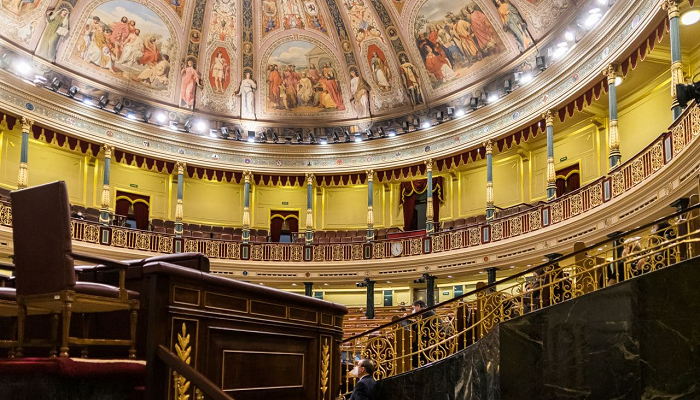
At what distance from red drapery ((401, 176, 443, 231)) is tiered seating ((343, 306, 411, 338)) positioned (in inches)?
152

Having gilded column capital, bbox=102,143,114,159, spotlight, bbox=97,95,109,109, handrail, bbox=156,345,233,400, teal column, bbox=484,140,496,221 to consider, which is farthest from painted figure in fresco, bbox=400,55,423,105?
handrail, bbox=156,345,233,400

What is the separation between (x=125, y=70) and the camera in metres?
22.5

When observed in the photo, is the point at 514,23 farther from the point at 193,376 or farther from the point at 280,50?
the point at 193,376

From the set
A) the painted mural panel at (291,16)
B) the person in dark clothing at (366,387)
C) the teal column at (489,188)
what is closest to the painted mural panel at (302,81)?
the painted mural panel at (291,16)

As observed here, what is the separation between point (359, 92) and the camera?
24750mm

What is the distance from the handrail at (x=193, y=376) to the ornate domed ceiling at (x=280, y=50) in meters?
17.5

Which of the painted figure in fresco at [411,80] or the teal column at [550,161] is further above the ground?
the painted figure in fresco at [411,80]

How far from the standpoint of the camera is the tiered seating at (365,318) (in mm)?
18703

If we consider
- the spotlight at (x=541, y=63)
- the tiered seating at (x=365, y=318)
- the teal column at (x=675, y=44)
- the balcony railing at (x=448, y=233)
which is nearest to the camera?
the balcony railing at (x=448, y=233)

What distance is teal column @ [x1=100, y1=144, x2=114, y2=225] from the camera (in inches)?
811

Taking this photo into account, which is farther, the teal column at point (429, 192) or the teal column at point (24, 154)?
the teal column at point (429, 192)

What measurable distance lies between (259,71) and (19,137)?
29.1ft

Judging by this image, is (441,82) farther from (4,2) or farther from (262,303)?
(262,303)

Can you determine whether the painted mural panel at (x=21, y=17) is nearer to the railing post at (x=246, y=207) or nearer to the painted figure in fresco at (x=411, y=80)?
the railing post at (x=246, y=207)
